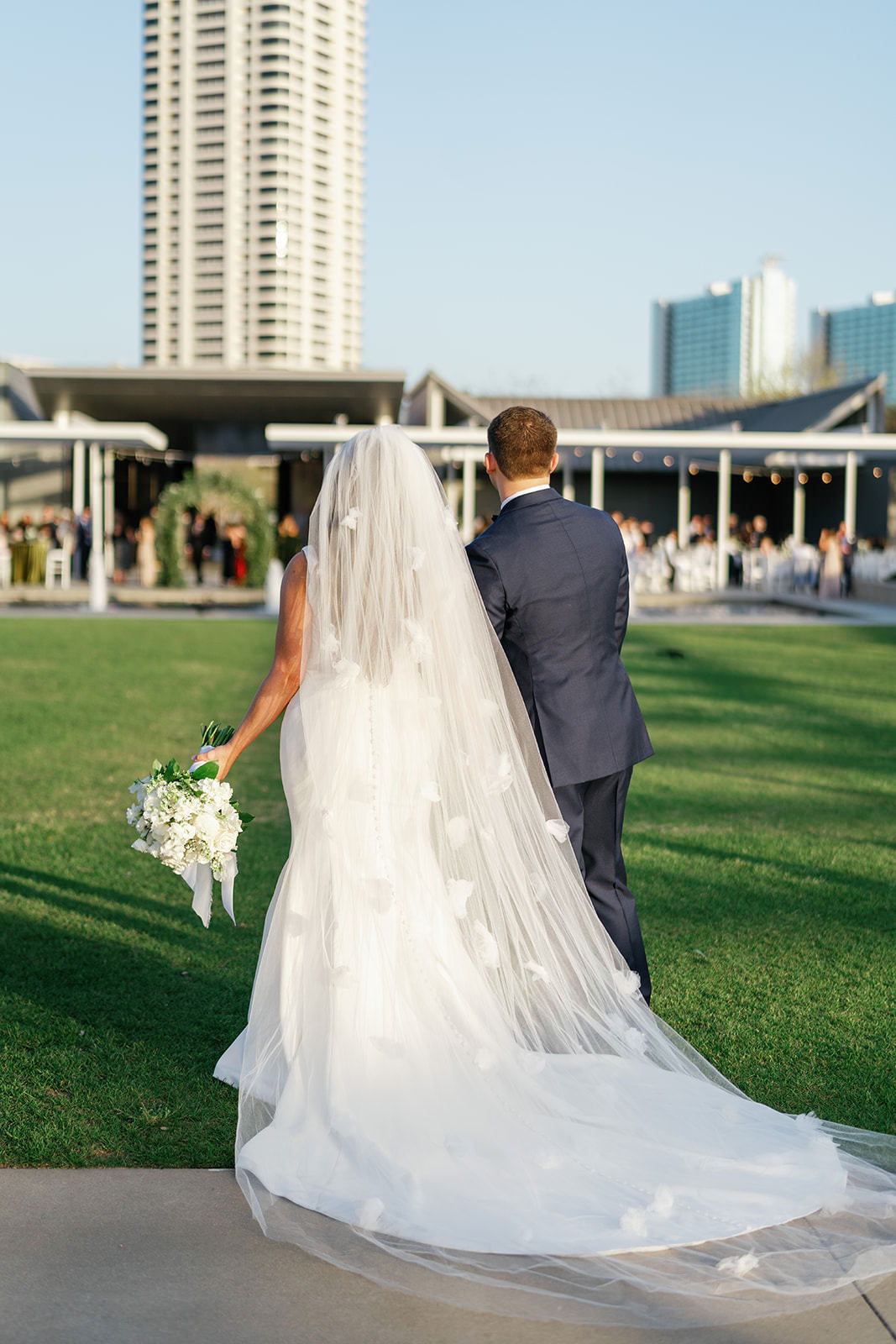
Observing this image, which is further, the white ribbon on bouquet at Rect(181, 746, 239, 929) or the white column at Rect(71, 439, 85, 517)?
the white column at Rect(71, 439, 85, 517)

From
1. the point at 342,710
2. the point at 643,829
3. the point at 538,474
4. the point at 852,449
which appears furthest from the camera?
the point at 852,449

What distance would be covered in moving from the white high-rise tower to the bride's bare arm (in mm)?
159461

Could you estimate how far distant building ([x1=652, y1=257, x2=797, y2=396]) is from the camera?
183 m

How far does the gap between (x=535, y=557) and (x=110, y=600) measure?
2545cm

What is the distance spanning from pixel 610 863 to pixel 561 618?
0.87m

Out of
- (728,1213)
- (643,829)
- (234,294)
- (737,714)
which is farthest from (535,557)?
(234,294)

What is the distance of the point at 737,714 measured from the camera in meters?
12.5

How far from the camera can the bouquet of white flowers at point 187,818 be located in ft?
11.2

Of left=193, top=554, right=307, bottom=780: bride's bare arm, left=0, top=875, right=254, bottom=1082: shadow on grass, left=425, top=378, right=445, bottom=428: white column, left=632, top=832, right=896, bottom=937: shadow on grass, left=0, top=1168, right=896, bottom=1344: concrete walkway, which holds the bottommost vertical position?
left=0, top=875, right=254, bottom=1082: shadow on grass

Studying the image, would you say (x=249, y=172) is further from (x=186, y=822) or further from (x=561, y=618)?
(x=186, y=822)

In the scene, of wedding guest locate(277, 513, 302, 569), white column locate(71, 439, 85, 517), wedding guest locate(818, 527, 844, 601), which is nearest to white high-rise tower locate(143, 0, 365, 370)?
white column locate(71, 439, 85, 517)

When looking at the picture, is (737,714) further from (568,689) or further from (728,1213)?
(728,1213)

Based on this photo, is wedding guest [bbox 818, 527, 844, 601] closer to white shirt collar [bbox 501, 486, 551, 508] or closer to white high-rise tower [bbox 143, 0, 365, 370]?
white shirt collar [bbox 501, 486, 551, 508]

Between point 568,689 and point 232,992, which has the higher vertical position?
point 568,689
